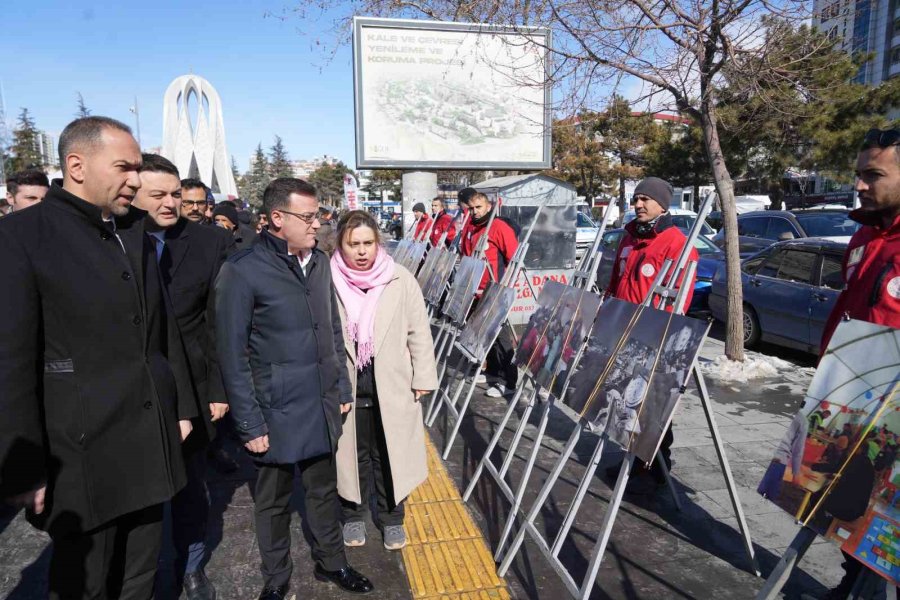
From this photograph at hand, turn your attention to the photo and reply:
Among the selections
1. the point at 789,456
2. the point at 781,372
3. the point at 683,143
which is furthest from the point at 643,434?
the point at 683,143

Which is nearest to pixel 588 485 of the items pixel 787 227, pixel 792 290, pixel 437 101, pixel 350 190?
pixel 792 290

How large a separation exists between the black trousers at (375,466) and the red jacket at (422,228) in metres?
5.47

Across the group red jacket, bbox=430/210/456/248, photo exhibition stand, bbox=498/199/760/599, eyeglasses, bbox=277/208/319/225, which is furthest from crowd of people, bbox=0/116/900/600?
red jacket, bbox=430/210/456/248

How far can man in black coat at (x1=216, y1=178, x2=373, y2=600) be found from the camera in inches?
106

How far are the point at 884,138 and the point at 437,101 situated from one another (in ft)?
36.2

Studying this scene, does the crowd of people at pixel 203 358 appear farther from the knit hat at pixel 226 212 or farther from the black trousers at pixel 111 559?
the knit hat at pixel 226 212

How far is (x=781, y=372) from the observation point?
6949mm

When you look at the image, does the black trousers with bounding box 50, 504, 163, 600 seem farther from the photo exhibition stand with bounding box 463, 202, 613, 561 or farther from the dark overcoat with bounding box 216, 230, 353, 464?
the photo exhibition stand with bounding box 463, 202, 613, 561

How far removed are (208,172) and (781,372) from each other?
54706mm

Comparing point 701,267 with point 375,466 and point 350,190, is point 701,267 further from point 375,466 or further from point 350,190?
point 350,190

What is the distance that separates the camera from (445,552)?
11.2 feet

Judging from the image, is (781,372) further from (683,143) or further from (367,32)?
(683,143)

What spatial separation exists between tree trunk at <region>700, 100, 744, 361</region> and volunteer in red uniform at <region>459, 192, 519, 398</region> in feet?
8.46

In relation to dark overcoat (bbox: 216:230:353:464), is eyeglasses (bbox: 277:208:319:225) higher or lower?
higher
